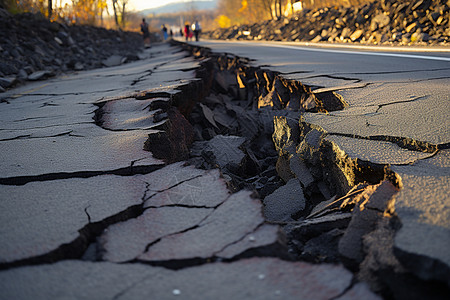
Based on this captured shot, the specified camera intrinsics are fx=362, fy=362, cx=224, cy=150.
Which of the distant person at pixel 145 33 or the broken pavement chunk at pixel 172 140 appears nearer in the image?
the broken pavement chunk at pixel 172 140

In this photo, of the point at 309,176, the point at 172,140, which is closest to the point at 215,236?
the point at 309,176

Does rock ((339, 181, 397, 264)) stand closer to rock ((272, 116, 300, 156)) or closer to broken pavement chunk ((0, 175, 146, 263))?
broken pavement chunk ((0, 175, 146, 263))

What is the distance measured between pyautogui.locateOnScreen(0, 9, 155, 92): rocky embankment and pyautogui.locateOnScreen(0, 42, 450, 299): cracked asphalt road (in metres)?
3.94

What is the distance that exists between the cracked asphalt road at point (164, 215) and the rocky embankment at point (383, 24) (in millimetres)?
6860

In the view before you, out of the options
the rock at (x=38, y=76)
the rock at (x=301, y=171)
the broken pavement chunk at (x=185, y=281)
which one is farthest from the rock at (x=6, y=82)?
the broken pavement chunk at (x=185, y=281)

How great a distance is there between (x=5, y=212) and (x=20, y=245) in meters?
0.30

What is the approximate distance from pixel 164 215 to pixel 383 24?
10619mm

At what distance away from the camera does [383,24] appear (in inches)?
398

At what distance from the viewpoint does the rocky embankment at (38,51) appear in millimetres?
6398

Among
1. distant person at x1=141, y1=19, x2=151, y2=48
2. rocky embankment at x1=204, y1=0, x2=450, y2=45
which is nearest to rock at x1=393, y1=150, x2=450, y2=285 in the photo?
rocky embankment at x1=204, y1=0, x2=450, y2=45

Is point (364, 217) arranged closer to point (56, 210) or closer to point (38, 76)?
point (56, 210)

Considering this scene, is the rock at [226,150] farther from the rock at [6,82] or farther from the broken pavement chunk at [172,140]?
the rock at [6,82]

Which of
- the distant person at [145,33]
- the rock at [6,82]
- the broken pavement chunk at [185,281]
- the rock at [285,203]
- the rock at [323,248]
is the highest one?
the distant person at [145,33]

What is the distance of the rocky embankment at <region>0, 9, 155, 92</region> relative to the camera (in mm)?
6398
